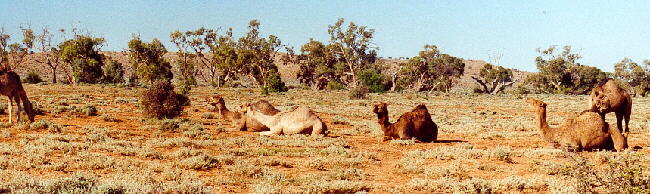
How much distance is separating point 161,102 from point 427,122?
41.0 ft

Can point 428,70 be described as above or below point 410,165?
above

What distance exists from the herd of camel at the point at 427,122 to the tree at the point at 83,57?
54.0 meters

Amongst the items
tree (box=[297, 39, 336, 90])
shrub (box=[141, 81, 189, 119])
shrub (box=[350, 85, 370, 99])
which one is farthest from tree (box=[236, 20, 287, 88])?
shrub (box=[141, 81, 189, 119])

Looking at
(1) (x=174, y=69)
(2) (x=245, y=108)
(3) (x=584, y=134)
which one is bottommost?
(3) (x=584, y=134)

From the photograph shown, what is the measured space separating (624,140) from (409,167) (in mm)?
5601

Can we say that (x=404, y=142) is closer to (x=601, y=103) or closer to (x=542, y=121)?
(x=542, y=121)

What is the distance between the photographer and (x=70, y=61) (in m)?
69.5

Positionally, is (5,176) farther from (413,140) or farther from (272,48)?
(272,48)

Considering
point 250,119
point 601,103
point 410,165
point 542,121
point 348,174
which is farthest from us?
point 250,119

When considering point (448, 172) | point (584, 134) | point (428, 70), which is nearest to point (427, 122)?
point (584, 134)

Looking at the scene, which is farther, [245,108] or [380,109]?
[245,108]

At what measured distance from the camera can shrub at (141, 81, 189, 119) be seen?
2283 centimetres

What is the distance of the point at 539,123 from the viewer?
1266 centimetres

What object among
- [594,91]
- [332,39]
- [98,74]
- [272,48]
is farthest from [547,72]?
[594,91]
